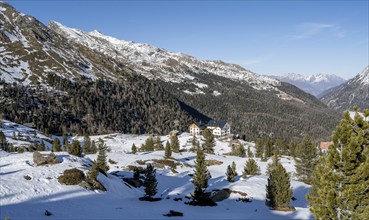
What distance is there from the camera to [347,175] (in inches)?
812

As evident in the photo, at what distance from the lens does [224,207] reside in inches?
1875

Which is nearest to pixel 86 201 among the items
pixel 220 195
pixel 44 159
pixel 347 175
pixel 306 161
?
pixel 44 159

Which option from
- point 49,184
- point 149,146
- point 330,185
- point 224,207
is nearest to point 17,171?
point 49,184

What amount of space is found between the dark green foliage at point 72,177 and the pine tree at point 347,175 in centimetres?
3136

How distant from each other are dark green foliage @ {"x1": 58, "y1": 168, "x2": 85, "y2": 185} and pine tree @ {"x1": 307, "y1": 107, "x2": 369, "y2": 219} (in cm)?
3136

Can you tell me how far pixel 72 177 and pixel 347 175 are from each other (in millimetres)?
34032

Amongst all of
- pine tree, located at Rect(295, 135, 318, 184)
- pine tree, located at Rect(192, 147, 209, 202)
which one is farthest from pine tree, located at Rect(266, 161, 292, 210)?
pine tree, located at Rect(295, 135, 318, 184)

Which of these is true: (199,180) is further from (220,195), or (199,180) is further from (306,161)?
(306,161)

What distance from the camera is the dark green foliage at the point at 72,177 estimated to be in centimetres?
4150

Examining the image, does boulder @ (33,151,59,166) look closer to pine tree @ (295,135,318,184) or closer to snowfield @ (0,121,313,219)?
snowfield @ (0,121,313,219)

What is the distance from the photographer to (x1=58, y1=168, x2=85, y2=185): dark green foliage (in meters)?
41.5

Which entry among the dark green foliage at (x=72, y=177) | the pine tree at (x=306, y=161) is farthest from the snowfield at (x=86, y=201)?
the pine tree at (x=306, y=161)

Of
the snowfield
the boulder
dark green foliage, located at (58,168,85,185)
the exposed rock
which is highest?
the boulder

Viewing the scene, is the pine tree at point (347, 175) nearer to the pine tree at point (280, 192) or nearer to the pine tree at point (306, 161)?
the pine tree at point (280, 192)
